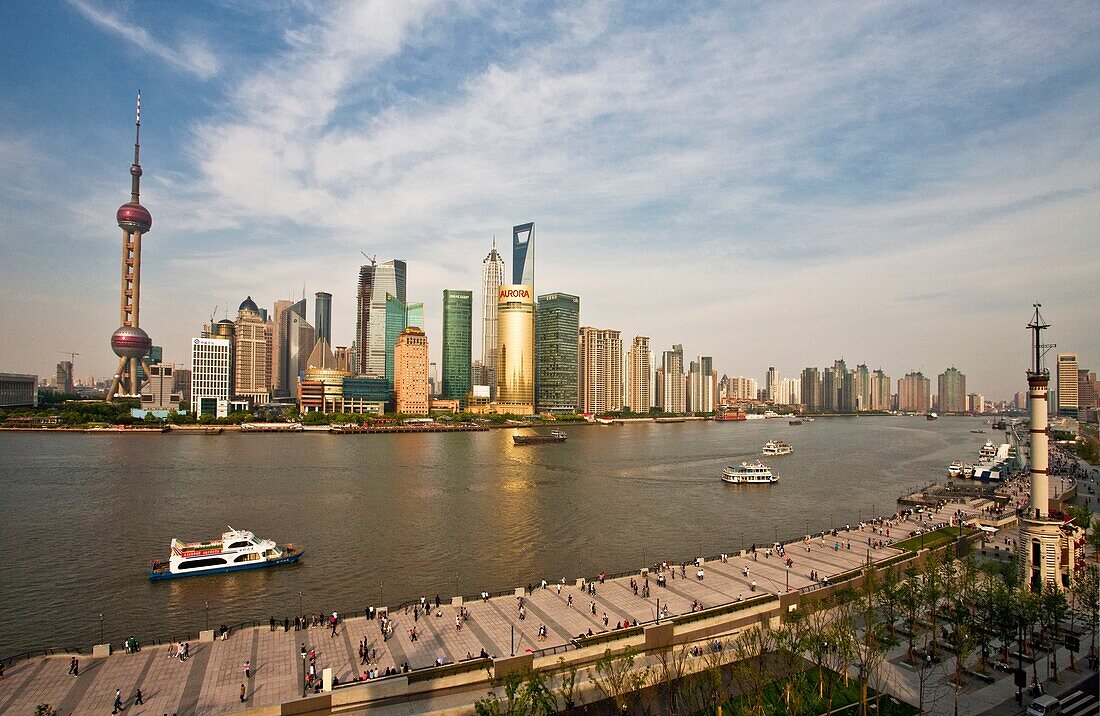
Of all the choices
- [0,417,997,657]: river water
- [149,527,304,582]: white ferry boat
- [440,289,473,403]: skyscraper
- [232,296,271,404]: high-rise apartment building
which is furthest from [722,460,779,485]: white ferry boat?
[232,296,271,404]: high-rise apartment building

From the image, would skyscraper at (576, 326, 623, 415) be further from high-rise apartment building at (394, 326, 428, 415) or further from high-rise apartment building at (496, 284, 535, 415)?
high-rise apartment building at (394, 326, 428, 415)

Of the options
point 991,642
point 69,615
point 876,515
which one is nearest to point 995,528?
point 876,515

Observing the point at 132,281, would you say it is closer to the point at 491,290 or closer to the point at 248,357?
the point at 248,357

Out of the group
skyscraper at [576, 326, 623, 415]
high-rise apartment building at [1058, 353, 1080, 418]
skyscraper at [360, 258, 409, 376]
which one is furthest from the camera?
skyscraper at [360, 258, 409, 376]

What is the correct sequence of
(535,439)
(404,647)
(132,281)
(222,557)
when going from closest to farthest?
(404,647)
(222,557)
(535,439)
(132,281)

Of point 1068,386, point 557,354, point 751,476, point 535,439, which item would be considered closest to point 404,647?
point 751,476

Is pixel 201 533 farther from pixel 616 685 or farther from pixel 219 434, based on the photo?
pixel 219 434

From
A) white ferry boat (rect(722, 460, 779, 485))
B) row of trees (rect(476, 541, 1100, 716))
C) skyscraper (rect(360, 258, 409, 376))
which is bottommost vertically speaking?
white ferry boat (rect(722, 460, 779, 485))
